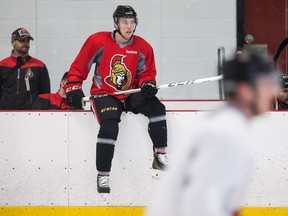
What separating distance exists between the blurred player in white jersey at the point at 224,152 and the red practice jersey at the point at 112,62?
7.77ft

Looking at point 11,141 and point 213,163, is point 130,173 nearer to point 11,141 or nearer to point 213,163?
point 11,141

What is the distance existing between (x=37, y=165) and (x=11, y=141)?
175 millimetres

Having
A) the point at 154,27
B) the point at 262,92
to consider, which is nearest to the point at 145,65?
the point at 154,27

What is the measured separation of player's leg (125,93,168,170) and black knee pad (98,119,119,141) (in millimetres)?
150

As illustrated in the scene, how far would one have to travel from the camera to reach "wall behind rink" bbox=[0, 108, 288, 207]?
4340 millimetres

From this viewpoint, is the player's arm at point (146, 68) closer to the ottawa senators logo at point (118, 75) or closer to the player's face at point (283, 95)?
the ottawa senators logo at point (118, 75)

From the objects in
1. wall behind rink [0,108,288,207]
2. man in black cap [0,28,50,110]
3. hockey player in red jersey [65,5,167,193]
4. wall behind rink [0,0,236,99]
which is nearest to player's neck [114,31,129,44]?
hockey player in red jersey [65,5,167,193]

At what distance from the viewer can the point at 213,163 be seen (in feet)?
5.87

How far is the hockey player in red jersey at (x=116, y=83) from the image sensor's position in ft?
13.8

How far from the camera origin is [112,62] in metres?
4.22

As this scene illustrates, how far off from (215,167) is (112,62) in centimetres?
247

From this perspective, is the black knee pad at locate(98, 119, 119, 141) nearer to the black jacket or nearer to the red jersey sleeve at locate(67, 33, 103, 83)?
the red jersey sleeve at locate(67, 33, 103, 83)

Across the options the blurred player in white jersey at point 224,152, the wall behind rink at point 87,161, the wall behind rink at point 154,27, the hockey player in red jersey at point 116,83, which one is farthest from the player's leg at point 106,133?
the blurred player in white jersey at point 224,152

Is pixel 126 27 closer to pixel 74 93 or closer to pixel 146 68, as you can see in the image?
pixel 146 68
